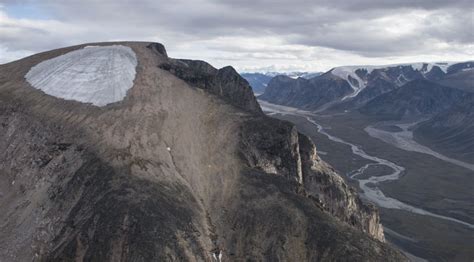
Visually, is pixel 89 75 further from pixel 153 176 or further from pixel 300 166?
pixel 300 166

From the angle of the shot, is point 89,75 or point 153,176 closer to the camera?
point 153,176

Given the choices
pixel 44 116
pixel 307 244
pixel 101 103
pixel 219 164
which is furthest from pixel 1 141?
pixel 307 244

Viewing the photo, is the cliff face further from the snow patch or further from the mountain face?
the snow patch

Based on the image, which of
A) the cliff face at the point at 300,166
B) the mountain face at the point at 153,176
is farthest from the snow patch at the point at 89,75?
the cliff face at the point at 300,166

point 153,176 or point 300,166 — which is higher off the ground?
point 153,176

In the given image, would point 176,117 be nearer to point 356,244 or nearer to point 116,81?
point 116,81

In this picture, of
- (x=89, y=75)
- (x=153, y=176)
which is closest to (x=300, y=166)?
(x=153, y=176)
